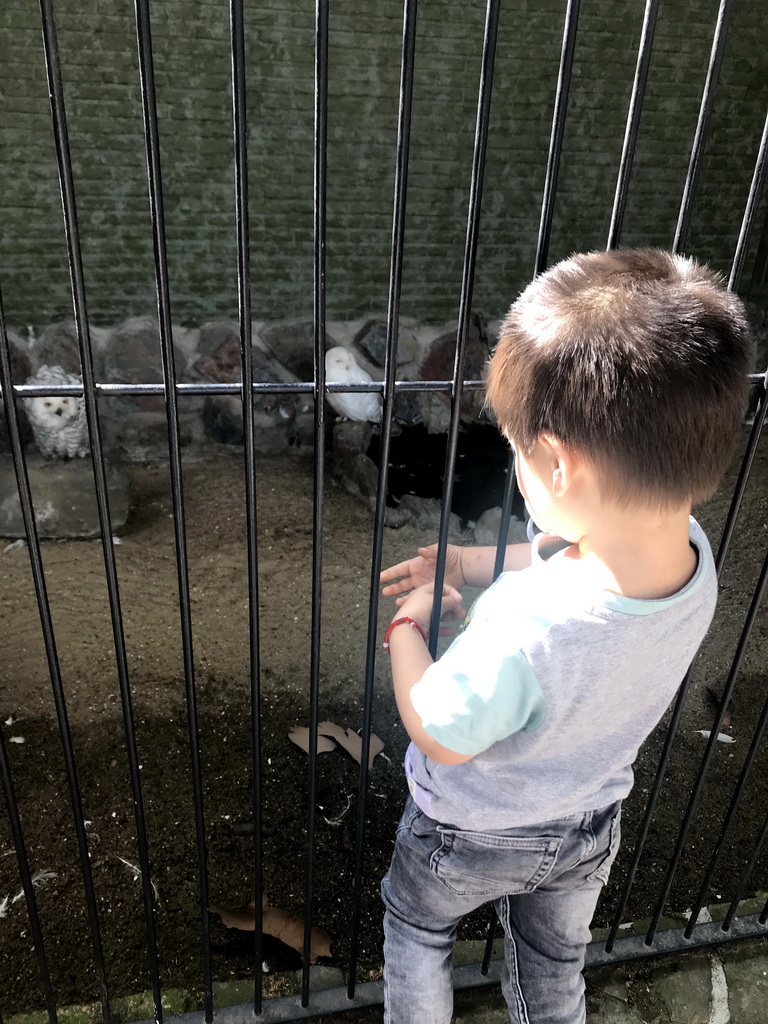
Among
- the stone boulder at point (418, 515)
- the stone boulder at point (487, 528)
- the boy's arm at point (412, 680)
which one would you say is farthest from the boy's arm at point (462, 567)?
the stone boulder at point (418, 515)

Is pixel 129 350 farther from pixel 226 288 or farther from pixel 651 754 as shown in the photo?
pixel 651 754

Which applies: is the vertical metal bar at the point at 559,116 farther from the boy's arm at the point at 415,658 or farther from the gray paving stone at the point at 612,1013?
the gray paving stone at the point at 612,1013

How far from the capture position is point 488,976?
1552mm

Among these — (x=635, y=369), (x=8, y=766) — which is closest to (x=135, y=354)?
(x=8, y=766)

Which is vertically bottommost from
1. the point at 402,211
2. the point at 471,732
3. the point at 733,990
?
the point at 733,990

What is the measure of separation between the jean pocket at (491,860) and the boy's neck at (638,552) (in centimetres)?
40

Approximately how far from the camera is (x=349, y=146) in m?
3.60

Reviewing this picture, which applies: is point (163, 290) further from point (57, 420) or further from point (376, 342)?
point (376, 342)

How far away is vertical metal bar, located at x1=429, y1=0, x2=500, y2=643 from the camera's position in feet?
2.86

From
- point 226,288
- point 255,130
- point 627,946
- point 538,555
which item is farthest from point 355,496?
point 538,555

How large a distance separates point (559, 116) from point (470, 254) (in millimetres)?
182

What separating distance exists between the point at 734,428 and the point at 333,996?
1.28 meters

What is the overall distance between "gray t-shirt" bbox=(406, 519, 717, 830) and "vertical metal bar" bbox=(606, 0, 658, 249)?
40 centimetres

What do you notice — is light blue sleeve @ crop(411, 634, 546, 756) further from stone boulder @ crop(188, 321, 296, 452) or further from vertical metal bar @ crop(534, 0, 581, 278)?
stone boulder @ crop(188, 321, 296, 452)
